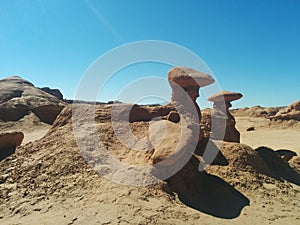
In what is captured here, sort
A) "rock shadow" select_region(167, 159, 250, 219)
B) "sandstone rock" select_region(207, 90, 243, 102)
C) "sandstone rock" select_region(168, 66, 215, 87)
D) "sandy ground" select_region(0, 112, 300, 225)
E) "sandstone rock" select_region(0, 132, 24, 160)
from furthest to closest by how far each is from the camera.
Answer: "sandstone rock" select_region(207, 90, 243, 102)
"sandstone rock" select_region(168, 66, 215, 87)
"sandstone rock" select_region(0, 132, 24, 160)
"rock shadow" select_region(167, 159, 250, 219)
"sandy ground" select_region(0, 112, 300, 225)

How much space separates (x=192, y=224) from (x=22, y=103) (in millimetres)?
22932

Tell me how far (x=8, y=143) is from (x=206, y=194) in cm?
652

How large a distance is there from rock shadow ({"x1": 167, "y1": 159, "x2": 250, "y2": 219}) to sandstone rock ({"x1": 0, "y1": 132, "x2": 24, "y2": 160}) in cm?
548

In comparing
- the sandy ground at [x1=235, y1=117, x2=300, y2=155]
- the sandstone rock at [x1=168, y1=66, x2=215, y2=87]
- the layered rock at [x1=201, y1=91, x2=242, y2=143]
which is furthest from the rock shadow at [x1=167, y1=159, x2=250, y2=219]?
the sandy ground at [x1=235, y1=117, x2=300, y2=155]

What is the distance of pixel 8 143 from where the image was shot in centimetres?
872

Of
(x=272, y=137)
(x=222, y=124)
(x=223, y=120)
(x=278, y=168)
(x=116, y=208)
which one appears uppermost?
(x=223, y=120)

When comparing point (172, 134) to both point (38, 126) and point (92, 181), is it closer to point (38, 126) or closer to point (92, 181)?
point (92, 181)

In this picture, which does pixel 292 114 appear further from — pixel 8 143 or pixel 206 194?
pixel 8 143

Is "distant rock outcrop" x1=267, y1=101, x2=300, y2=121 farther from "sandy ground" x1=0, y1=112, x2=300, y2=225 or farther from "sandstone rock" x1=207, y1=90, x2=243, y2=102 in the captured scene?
"sandy ground" x1=0, y1=112, x2=300, y2=225

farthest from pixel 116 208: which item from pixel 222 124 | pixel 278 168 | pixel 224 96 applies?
pixel 224 96

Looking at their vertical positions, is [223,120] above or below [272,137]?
above

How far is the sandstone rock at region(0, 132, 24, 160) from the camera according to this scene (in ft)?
27.6

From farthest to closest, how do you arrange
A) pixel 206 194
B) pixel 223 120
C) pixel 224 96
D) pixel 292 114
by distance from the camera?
1. pixel 292 114
2. pixel 224 96
3. pixel 223 120
4. pixel 206 194

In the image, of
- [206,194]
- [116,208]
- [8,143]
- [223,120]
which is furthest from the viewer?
[223,120]
